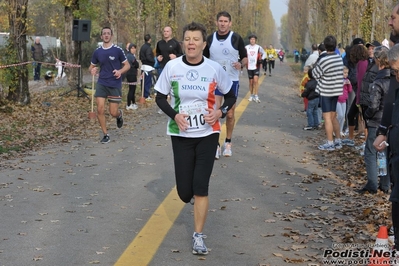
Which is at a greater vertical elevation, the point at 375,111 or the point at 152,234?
the point at 375,111

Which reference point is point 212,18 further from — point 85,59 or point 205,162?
point 205,162

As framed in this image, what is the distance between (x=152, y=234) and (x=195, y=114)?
1.37m

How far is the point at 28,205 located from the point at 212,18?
43.1m

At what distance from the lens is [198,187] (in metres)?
6.32

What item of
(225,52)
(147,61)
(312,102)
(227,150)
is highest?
(225,52)

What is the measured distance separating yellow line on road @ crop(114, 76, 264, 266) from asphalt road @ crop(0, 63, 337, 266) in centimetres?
1

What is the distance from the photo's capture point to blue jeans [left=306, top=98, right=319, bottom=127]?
1592cm

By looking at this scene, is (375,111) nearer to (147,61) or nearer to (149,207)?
(149,207)

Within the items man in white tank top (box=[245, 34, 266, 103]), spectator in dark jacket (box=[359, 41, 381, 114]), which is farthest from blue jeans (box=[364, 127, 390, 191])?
man in white tank top (box=[245, 34, 266, 103])

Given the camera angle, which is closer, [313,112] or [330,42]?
[330,42]

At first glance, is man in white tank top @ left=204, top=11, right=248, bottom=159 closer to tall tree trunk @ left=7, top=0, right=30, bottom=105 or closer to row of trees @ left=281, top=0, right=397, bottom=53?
tall tree trunk @ left=7, top=0, right=30, bottom=105

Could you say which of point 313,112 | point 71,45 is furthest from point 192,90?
point 71,45

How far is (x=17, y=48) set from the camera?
63.1ft

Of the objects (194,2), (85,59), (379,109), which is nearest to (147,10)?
(85,59)
